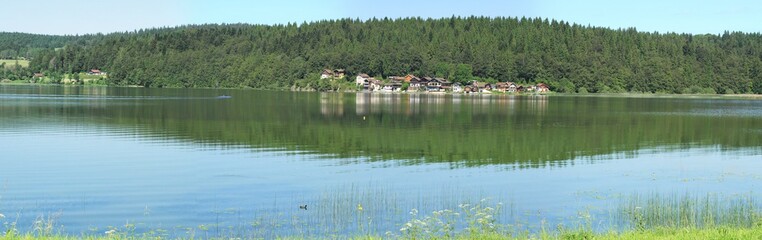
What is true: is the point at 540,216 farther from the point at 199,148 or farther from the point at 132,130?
the point at 132,130

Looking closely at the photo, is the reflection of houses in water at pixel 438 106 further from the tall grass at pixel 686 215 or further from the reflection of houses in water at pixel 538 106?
the tall grass at pixel 686 215

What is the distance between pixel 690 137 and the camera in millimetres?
53125

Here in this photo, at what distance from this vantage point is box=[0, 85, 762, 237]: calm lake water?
21.7m

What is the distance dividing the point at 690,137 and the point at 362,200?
120 ft

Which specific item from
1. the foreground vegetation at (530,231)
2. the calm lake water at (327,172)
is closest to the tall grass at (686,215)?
the foreground vegetation at (530,231)

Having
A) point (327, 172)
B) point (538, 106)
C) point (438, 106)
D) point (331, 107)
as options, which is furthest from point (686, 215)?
point (538, 106)

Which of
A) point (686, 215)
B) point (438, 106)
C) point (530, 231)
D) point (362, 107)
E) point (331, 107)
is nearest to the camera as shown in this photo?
point (530, 231)

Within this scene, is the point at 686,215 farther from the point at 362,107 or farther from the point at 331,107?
the point at 362,107

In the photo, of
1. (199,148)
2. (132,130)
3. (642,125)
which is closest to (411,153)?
(199,148)

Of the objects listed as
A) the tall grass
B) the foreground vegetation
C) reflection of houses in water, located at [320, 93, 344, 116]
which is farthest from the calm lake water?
reflection of houses in water, located at [320, 93, 344, 116]

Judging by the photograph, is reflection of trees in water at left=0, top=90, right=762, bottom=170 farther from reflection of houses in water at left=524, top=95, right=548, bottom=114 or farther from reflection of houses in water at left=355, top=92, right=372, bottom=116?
reflection of houses in water at left=524, top=95, right=548, bottom=114

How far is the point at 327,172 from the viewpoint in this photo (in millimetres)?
31328

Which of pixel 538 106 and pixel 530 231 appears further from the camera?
pixel 538 106

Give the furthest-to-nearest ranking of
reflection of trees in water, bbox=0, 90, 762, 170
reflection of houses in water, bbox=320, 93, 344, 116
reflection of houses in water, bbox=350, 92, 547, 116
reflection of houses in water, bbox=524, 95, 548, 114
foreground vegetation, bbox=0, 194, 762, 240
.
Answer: reflection of houses in water, bbox=524, 95, 548, 114 < reflection of houses in water, bbox=350, 92, 547, 116 < reflection of houses in water, bbox=320, 93, 344, 116 < reflection of trees in water, bbox=0, 90, 762, 170 < foreground vegetation, bbox=0, 194, 762, 240
